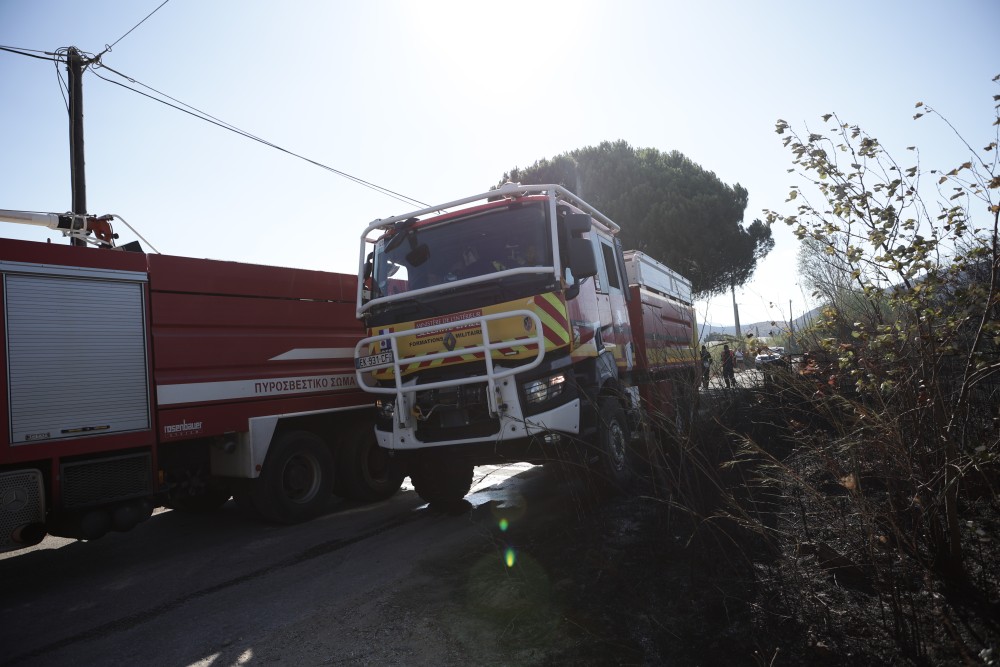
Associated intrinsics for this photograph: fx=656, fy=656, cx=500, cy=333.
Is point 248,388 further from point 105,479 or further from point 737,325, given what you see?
point 737,325

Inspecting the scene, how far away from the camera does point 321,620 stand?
3928 mm

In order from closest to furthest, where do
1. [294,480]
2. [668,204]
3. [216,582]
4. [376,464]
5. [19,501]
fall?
[19,501] < [216,582] < [294,480] < [376,464] < [668,204]

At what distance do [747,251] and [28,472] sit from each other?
2639 centimetres

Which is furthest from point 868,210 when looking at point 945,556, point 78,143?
point 78,143

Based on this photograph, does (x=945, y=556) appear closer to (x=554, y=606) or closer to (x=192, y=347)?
(x=554, y=606)

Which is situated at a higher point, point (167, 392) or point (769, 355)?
point (167, 392)

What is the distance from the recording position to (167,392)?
5746 millimetres

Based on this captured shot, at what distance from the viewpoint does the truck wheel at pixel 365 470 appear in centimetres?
723

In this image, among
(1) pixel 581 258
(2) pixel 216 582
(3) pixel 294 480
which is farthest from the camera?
(3) pixel 294 480

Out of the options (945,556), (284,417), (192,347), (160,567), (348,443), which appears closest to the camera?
(945,556)

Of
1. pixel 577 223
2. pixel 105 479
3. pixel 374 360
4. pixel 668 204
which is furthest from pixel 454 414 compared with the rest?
pixel 668 204

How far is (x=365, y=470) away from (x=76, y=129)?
8.36 meters

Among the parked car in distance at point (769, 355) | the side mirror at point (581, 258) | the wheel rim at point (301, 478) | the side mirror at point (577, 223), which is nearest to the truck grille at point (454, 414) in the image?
the side mirror at point (581, 258)

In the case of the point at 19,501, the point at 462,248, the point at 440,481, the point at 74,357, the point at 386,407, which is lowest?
the point at 440,481
